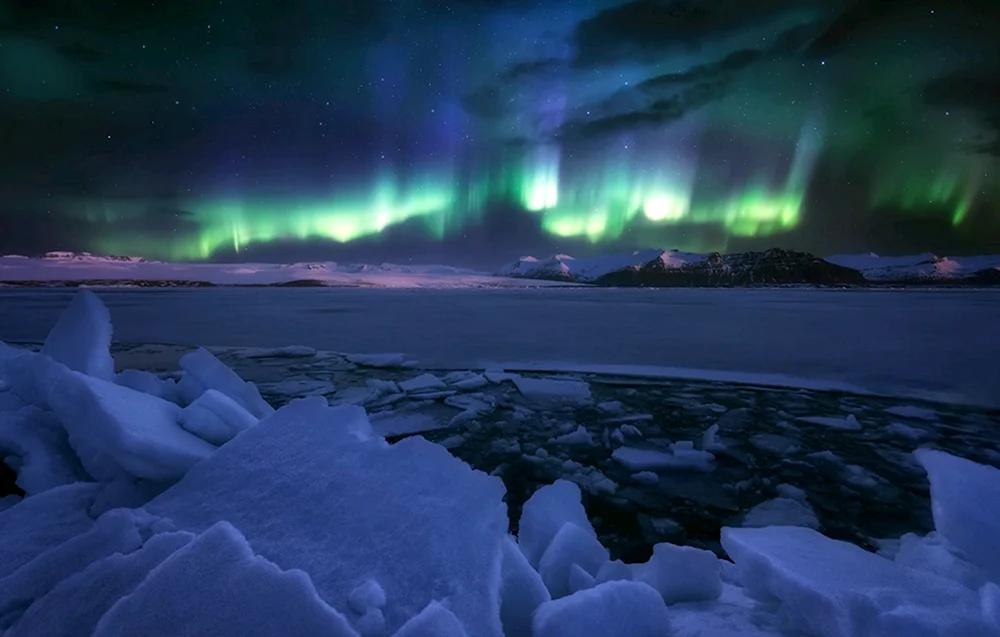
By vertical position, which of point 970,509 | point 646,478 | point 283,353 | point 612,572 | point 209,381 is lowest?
point 283,353

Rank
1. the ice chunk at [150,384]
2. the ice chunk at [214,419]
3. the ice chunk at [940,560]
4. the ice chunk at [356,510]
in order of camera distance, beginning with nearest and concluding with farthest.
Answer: the ice chunk at [356,510] < the ice chunk at [940,560] < the ice chunk at [214,419] < the ice chunk at [150,384]

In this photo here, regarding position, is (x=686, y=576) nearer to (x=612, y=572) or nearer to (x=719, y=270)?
(x=612, y=572)

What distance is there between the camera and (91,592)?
1.54 m

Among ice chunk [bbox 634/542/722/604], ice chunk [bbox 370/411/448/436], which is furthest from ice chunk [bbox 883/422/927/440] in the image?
ice chunk [bbox 370/411/448/436]

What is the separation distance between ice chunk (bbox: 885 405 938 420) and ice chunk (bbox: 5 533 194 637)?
815 cm

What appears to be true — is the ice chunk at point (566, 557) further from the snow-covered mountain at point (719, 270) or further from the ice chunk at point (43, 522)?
the snow-covered mountain at point (719, 270)

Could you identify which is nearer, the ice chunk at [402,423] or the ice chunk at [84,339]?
the ice chunk at [84,339]

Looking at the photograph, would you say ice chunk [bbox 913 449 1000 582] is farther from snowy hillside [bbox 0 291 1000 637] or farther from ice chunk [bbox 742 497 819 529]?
ice chunk [bbox 742 497 819 529]

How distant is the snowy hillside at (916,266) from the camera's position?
148762 mm

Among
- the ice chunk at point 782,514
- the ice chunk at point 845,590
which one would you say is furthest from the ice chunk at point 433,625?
the ice chunk at point 782,514

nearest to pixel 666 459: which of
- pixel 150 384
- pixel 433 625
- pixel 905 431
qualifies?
pixel 905 431

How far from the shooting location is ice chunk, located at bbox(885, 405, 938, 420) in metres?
6.27

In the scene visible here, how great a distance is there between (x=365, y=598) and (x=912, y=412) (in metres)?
7.91

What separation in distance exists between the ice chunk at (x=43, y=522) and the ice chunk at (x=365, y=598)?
1.39 m
